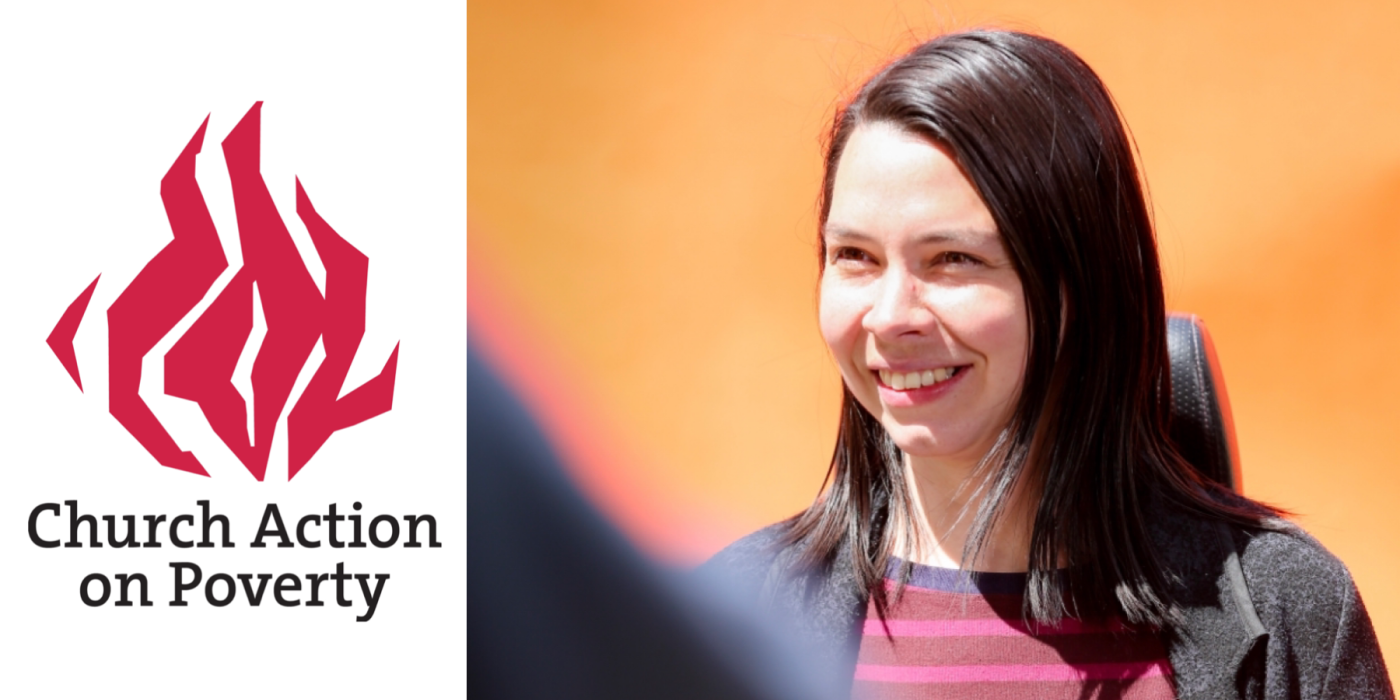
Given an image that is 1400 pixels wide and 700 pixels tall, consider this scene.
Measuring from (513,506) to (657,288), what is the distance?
42 cm

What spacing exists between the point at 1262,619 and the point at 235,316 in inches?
31.1

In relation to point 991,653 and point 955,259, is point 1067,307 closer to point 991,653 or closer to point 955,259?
point 955,259

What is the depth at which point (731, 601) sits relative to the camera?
25.9 inches

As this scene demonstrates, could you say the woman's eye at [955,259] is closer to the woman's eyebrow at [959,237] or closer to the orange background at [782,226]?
the woman's eyebrow at [959,237]

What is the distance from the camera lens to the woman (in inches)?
36.2

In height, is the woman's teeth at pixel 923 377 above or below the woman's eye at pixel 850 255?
below

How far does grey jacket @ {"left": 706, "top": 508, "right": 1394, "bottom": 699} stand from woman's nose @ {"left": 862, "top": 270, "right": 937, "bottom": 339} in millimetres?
219

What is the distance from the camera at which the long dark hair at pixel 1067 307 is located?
Answer: 916 millimetres

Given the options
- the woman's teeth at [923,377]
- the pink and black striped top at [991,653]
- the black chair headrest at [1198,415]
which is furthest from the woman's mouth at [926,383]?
the black chair headrest at [1198,415]

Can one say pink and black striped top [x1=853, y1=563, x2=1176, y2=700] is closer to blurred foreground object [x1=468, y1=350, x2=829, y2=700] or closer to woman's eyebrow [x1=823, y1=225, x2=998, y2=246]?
woman's eyebrow [x1=823, y1=225, x2=998, y2=246]

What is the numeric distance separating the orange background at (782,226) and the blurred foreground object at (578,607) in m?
0.03

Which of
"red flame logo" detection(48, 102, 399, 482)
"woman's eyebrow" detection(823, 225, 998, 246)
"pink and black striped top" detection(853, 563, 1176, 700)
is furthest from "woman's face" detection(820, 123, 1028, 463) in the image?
"red flame logo" detection(48, 102, 399, 482)

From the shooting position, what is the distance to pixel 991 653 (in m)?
0.98

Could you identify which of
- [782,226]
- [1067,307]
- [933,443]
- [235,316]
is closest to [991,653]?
[933,443]
